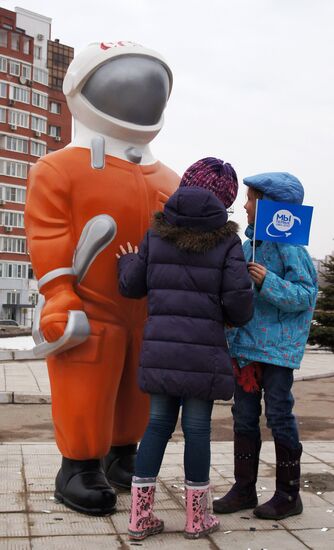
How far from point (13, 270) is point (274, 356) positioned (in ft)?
130

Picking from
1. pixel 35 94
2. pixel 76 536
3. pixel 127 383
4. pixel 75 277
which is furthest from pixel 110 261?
pixel 35 94

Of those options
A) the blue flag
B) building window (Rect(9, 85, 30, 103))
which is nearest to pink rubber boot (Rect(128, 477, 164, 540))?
the blue flag

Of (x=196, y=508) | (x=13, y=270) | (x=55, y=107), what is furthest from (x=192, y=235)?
(x=55, y=107)

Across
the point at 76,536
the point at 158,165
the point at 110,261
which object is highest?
the point at 158,165

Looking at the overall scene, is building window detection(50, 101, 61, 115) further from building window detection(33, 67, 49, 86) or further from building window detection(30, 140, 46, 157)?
building window detection(30, 140, 46, 157)

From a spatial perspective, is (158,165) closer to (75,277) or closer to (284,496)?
(75,277)

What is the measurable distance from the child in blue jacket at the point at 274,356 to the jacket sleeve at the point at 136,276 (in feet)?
1.82

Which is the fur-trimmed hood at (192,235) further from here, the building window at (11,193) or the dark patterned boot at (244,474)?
the building window at (11,193)

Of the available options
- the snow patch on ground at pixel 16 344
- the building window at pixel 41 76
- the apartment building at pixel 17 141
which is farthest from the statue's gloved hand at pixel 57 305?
the building window at pixel 41 76

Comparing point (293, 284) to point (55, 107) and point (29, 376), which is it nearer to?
point (29, 376)

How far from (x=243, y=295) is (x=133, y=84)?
1.34 metres

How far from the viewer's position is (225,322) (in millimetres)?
3385

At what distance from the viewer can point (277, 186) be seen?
376cm

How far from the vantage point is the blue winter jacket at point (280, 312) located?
354 centimetres
